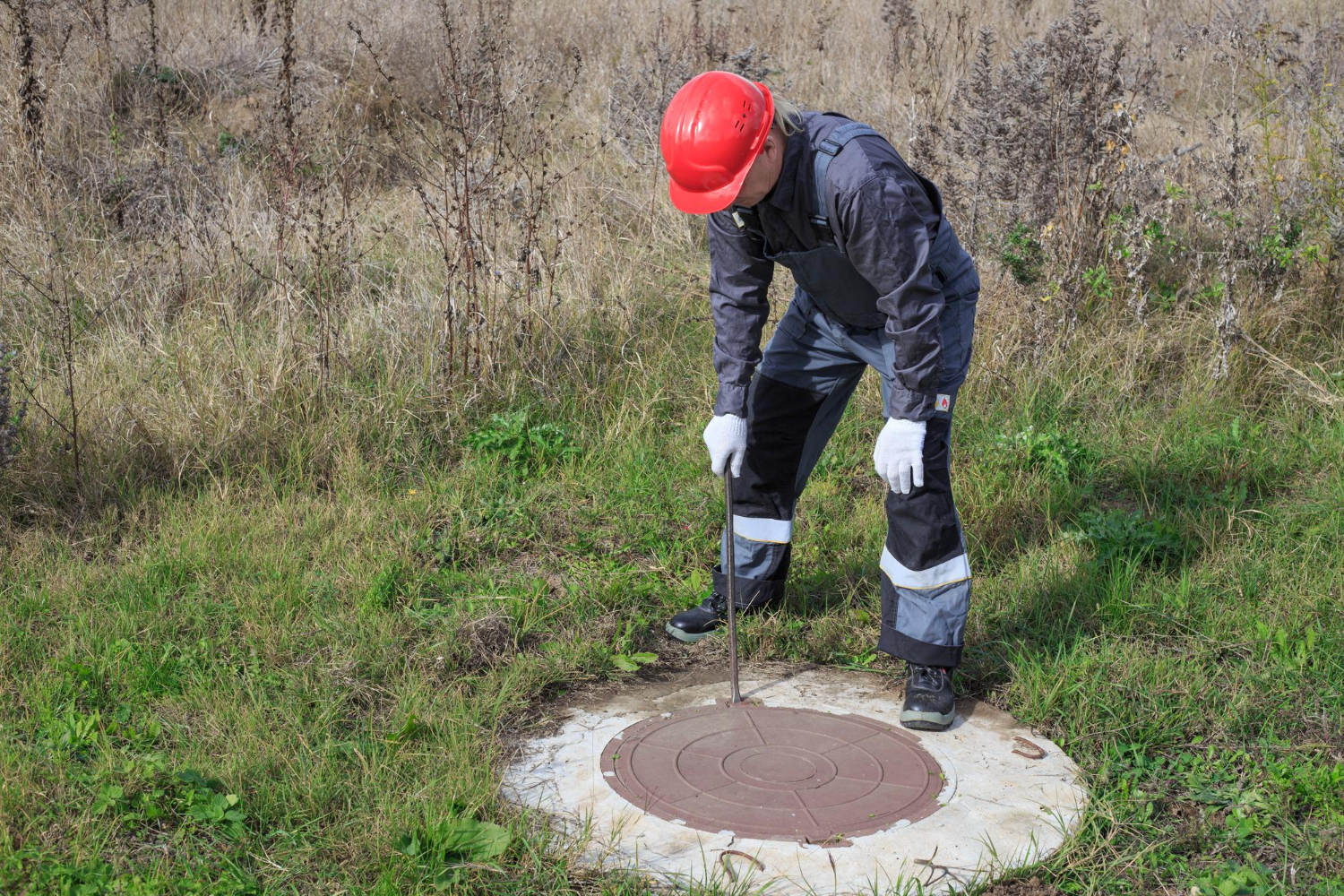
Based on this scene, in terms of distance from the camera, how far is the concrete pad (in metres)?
2.70

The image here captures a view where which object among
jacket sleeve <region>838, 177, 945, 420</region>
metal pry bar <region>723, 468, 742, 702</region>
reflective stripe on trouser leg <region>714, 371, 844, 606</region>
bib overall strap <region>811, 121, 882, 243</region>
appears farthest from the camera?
reflective stripe on trouser leg <region>714, 371, 844, 606</region>

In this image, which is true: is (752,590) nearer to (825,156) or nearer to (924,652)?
(924,652)

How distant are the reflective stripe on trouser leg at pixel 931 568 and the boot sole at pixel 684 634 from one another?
749mm

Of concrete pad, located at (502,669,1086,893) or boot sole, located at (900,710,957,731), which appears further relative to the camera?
boot sole, located at (900,710,957,731)

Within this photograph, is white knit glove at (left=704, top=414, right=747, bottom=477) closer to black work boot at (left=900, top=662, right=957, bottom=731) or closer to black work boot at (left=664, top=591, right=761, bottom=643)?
black work boot at (left=664, top=591, right=761, bottom=643)

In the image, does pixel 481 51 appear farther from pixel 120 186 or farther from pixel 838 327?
pixel 838 327

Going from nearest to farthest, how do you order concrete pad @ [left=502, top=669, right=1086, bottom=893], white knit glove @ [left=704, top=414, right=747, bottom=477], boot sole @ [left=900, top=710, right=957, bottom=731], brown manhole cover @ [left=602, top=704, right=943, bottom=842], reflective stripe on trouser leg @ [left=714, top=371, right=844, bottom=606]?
concrete pad @ [left=502, top=669, right=1086, bottom=893] < brown manhole cover @ [left=602, top=704, right=943, bottom=842] < boot sole @ [left=900, top=710, right=957, bottom=731] < white knit glove @ [left=704, top=414, right=747, bottom=477] < reflective stripe on trouser leg @ [left=714, top=371, right=844, bottom=606]

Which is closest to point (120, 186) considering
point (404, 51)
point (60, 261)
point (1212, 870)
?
point (60, 261)

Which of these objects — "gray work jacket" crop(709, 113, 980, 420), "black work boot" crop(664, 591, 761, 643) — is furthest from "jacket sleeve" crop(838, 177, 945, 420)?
"black work boot" crop(664, 591, 761, 643)

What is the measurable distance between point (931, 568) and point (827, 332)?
31.3 inches

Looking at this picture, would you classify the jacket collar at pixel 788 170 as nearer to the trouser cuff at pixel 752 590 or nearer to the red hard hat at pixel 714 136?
the red hard hat at pixel 714 136

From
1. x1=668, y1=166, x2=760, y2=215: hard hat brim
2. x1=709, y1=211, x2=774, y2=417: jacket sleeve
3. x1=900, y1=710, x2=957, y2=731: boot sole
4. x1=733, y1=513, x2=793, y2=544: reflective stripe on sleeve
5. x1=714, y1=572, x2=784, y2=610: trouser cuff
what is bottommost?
x1=900, y1=710, x2=957, y2=731: boot sole

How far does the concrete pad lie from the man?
0.66ft

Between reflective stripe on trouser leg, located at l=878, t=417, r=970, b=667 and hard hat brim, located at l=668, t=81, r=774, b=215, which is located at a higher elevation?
hard hat brim, located at l=668, t=81, r=774, b=215
